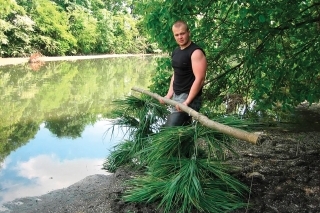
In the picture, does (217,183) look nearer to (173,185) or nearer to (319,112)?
(173,185)

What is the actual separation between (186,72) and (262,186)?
4.82 ft

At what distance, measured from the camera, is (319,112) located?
30.9ft

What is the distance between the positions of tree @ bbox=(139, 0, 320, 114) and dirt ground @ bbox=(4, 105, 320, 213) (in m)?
0.90

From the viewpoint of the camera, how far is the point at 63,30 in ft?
128

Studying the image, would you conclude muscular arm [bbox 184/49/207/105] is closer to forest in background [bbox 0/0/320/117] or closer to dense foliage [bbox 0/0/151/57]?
forest in background [bbox 0/0/320/117]

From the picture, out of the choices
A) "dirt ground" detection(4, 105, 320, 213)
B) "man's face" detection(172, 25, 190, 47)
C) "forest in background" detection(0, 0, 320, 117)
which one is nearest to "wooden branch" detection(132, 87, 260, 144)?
"dirt ground" detection(4, 105, 320, 213)

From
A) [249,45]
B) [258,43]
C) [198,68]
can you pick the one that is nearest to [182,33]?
[198,68]

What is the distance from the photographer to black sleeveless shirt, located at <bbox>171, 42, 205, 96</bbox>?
3.68 metres

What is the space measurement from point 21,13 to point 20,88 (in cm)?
1847

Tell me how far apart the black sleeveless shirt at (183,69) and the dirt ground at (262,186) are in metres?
1.18

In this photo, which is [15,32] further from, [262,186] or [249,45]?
[262,186]

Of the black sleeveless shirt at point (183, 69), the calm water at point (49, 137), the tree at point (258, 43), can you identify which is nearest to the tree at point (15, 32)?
the calm water at point (49, 137)

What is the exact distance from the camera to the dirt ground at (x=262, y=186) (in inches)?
134

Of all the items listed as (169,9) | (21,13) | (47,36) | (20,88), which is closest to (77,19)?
(47,36)
